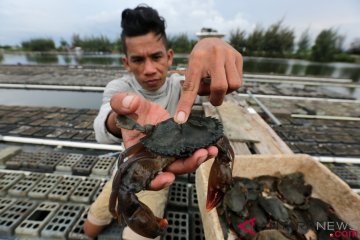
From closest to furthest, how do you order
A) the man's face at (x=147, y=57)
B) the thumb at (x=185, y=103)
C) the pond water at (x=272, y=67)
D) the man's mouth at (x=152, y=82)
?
the thumb at (x=185, y=103), the man's face at (x=147, y=57), the man's mouth at (x=152, y=82), the pond water at (x=272, y=67)

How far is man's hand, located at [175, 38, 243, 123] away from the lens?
53.9 inches

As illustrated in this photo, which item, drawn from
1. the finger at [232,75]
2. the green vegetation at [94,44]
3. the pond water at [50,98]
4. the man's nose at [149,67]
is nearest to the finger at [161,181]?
the finger at [232,75]

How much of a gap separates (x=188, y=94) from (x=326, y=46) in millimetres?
40598

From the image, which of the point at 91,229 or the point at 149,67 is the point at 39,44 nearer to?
the point at 149,67

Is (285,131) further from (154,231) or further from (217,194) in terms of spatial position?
(154,231)

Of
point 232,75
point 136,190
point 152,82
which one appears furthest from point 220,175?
point 152,82

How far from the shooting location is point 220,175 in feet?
5.64

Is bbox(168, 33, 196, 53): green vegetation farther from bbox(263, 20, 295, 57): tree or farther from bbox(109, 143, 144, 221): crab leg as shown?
bbox(109, 143, 144, 221): crab leg

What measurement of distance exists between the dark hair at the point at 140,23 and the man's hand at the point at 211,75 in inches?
39.3

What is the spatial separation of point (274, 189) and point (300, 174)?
1.29 feet

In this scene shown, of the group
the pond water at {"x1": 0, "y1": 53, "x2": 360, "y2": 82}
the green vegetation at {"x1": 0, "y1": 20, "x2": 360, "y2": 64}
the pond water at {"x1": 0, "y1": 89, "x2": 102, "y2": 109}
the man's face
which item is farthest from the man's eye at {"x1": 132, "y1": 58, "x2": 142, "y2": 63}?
the green vegetation at {"x1": 0, "y1": 20, "x2": 360, "y2": 64}

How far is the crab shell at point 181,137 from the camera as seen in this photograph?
4.58 ft

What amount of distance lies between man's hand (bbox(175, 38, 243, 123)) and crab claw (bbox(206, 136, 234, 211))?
1.35ft

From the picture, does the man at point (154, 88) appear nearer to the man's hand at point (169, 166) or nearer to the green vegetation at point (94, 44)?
the man's hand at point (169, 166)
